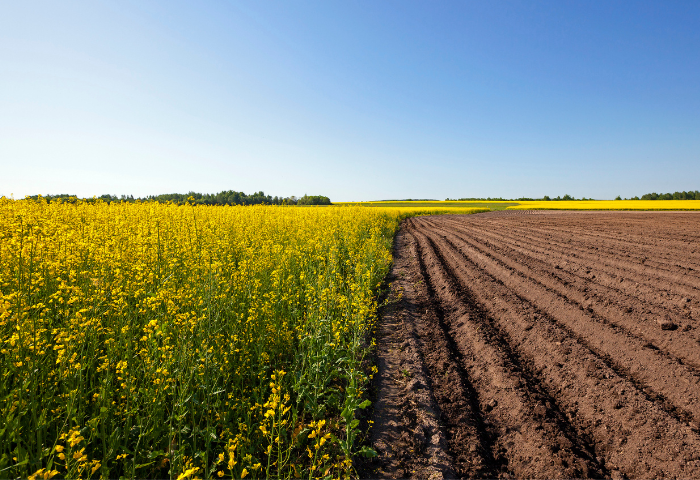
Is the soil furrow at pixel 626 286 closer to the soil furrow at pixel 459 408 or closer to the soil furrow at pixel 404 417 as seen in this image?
the soil furrow at pixel 459 408

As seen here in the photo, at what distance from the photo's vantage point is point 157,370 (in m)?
2.33

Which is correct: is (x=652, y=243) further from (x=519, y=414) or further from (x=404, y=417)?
(x=404, y=417)

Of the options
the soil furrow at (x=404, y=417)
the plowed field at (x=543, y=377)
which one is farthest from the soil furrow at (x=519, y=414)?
the soil furrow at (x=404, y=417)

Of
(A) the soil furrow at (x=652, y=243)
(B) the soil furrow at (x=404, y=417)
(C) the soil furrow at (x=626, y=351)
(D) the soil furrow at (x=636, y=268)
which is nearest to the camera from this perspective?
(B) the soil furrow at (x=404, y=417)

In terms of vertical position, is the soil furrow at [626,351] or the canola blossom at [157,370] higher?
the canola blossom at [157,370]

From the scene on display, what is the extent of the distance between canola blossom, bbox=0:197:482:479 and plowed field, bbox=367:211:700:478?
70 centimetres

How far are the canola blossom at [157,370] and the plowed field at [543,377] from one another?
2.31 ft

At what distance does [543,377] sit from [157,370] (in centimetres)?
445

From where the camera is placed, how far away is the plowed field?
2.82 metres

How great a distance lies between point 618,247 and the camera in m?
11.5

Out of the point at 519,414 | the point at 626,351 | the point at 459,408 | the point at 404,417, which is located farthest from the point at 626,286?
the point at 404,417

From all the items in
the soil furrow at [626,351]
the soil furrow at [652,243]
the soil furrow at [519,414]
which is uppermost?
the soil furrow at [652,243]

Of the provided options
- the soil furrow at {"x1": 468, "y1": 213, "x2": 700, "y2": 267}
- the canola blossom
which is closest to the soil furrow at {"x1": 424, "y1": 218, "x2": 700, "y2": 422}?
the canola blossom

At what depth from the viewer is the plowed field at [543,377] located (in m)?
2.82
